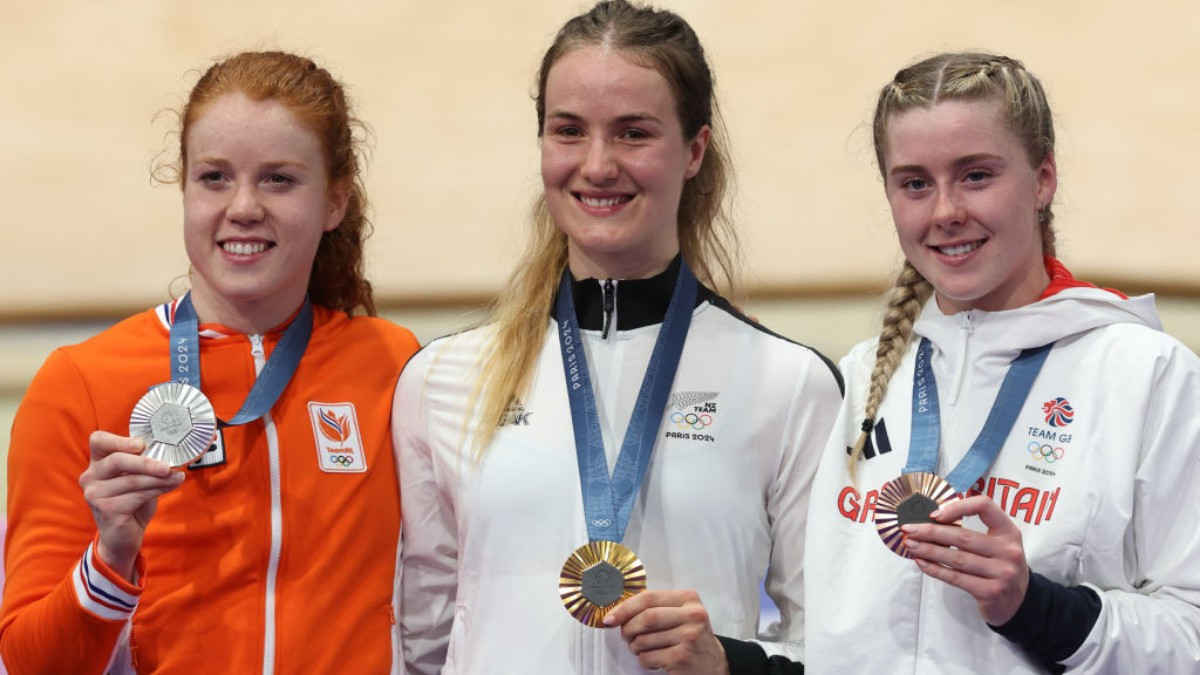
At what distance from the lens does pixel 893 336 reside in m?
2.44

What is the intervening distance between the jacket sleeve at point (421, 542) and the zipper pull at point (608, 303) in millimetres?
359

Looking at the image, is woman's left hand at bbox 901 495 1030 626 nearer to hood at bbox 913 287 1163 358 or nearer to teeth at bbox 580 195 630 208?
hood at bbox 913 287 1163 358

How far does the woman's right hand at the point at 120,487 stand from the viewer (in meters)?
2.18

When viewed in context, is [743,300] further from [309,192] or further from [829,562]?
[309,192]

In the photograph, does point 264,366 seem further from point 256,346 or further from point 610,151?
point 610,151

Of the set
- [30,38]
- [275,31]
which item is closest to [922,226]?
[275,31]

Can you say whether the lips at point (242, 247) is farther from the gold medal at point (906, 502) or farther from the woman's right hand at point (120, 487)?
the gold medal at point (906, 502)

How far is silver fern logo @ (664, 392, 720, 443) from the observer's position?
240 cm

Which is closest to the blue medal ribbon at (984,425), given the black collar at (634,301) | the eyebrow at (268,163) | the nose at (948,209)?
the nose at (948,209)

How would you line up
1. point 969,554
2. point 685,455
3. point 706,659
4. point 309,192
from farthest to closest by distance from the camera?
point 309,192 < point 685,455 < point 706,659 < point 969,554

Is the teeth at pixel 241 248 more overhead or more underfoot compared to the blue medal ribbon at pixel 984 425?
more overhead

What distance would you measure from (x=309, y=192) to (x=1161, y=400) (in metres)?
1.52

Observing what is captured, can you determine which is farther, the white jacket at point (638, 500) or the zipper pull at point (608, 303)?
the zipper pull at point (608, 303)

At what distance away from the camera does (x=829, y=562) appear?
2.30m
